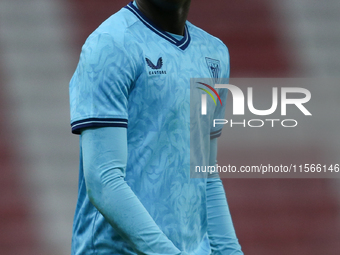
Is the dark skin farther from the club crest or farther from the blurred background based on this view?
the blurred background

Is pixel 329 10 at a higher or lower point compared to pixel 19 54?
higher

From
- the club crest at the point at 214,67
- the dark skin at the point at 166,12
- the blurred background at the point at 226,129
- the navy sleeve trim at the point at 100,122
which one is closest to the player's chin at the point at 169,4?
the dark skin at the point at 166,12

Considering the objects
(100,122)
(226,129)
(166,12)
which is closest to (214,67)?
(166,12)

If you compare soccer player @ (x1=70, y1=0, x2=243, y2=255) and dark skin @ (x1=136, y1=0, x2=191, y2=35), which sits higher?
dark skin @ (x1=136, y1=0, x2=191, y2=35)

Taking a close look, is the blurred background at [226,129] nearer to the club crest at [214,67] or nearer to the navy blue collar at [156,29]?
the club crest at [214,67]

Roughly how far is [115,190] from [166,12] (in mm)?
417

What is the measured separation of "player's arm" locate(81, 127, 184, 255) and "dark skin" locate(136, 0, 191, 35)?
288 mm

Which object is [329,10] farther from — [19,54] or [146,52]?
[146,52]

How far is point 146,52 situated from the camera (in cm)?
94

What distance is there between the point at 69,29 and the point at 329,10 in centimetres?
179

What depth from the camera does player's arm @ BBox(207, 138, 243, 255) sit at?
118 centimetres

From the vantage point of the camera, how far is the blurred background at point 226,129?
297 cm

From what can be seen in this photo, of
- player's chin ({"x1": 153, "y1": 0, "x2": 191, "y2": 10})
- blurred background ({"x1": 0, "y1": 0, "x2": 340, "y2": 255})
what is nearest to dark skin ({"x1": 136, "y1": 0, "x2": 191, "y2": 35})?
player's chin ({"x1": 153, "y1": 0, "x2": 191, "y2": 10})

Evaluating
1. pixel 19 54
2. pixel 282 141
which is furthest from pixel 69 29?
pixel 282 141
